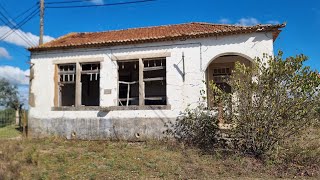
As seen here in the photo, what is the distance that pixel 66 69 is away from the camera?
14.5 metres

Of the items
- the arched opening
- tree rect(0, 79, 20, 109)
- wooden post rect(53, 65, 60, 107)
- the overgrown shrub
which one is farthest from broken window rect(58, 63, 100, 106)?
tree rect(0, 79, 20, 109)

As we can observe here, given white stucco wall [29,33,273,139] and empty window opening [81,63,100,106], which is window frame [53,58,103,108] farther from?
empty window opening [81,63,100,106]

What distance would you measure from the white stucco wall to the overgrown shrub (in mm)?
396

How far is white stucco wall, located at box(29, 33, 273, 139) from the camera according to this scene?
1170 cm

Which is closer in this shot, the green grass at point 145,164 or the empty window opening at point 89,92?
the green grass at point 145,164

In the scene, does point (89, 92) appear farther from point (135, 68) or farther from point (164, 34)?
point (164, 34)

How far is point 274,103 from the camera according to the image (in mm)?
8688

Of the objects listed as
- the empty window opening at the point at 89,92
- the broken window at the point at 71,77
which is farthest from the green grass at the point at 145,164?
the empty window opening at the point at 89,92

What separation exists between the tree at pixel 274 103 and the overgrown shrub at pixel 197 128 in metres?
1.76

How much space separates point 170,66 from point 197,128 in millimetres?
2892

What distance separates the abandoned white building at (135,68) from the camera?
39.4 ft

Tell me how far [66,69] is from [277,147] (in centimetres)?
1028

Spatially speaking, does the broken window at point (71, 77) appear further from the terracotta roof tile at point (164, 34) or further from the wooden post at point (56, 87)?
the terracotta roof tile at point (164, 34)

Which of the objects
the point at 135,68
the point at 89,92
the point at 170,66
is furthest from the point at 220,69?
the point at 89,92
